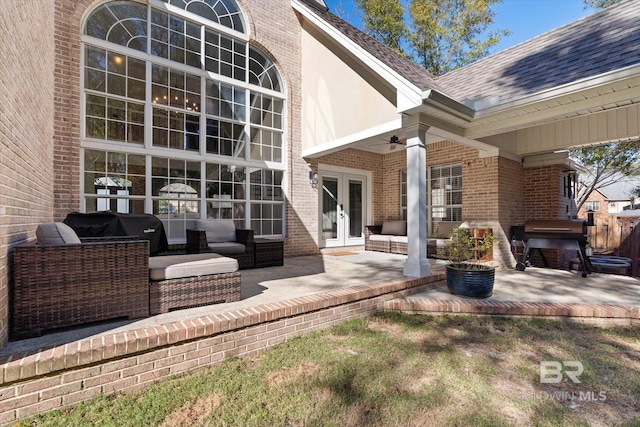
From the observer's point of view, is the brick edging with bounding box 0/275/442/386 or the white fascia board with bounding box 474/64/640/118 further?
the white fascia board with bounding box 474/64/640/118

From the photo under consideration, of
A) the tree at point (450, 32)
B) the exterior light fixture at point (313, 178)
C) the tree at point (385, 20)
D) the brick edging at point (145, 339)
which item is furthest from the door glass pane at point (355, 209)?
the tree at point (450, 32)

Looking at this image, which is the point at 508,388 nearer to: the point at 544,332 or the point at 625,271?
the point at 544,332

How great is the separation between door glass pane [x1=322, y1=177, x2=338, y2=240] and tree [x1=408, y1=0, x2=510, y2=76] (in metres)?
10.00

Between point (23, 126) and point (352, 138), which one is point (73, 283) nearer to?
point (23, 126)

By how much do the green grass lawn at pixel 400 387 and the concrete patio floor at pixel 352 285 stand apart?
0.57 m

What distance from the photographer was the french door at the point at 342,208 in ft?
27.9

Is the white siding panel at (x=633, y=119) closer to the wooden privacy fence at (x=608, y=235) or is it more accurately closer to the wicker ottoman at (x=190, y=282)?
the wicker ottoman at (x=190, y=282)

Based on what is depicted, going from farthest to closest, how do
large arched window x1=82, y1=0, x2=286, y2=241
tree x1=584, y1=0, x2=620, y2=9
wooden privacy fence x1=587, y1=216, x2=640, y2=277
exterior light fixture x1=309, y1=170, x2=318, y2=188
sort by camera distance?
tree x1=584, y1=0, x2=620, y2=9 < wooden privacy fence x1=587, y1=216, x2=640, y2=277 < exterior light fixture x1=309, y1=170, x2=318, y2=188 < large arched window x1=82, y1=0, x2=286, y2=241

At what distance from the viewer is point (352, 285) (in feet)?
14.1

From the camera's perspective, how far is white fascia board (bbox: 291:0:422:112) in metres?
4.39

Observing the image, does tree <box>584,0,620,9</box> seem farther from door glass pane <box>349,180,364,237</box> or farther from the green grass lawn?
the green grass lawn

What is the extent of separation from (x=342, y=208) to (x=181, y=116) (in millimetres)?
4720

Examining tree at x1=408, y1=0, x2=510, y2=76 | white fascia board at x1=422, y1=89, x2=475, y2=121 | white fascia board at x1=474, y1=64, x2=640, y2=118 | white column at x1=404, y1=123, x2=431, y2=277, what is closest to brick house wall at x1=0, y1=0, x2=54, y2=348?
white fascia board at x1=422, y1=89, x2=475, y2=121

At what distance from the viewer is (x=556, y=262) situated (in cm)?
725
